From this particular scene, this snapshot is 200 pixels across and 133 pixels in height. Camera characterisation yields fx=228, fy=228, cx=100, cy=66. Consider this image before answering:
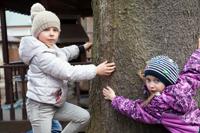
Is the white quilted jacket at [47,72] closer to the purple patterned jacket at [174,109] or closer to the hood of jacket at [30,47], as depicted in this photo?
the hood of jacket at [30,47]

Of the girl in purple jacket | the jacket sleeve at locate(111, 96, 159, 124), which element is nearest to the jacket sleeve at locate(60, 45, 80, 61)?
the jacket sleeve at locate(111, 96, 159, 124)

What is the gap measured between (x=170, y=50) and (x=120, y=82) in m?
0.47

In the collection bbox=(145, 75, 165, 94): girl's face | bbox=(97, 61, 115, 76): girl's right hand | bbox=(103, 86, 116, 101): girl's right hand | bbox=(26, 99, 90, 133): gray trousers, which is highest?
bbox=(97, 61, 115, 76): girl's right hand

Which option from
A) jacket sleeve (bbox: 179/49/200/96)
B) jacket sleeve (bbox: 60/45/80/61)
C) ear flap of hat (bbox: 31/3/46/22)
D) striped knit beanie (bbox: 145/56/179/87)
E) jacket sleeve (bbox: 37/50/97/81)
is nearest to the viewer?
striped knit beanie (bbox: 145/56/179/87)

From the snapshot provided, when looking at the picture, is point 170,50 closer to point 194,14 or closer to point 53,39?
point 194,14

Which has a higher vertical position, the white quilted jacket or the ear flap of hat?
the ear flap of hat

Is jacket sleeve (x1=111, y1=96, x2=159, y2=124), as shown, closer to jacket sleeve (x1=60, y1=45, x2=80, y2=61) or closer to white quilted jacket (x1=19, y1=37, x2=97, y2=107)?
white quilted jacket (x1=19, y1=37, x2=97, y2=107)

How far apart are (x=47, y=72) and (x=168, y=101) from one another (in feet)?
3.20

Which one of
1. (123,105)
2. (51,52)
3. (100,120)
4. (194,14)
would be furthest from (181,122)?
(51,52)

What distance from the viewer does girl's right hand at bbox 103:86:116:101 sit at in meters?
1.85

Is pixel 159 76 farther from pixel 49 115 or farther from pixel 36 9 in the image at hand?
pixel 36 9

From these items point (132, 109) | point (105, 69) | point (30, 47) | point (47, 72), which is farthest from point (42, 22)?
point (132, 109)

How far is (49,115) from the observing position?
198 centimetres

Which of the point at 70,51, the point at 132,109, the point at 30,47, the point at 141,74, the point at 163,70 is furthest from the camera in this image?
the point at 70,51
